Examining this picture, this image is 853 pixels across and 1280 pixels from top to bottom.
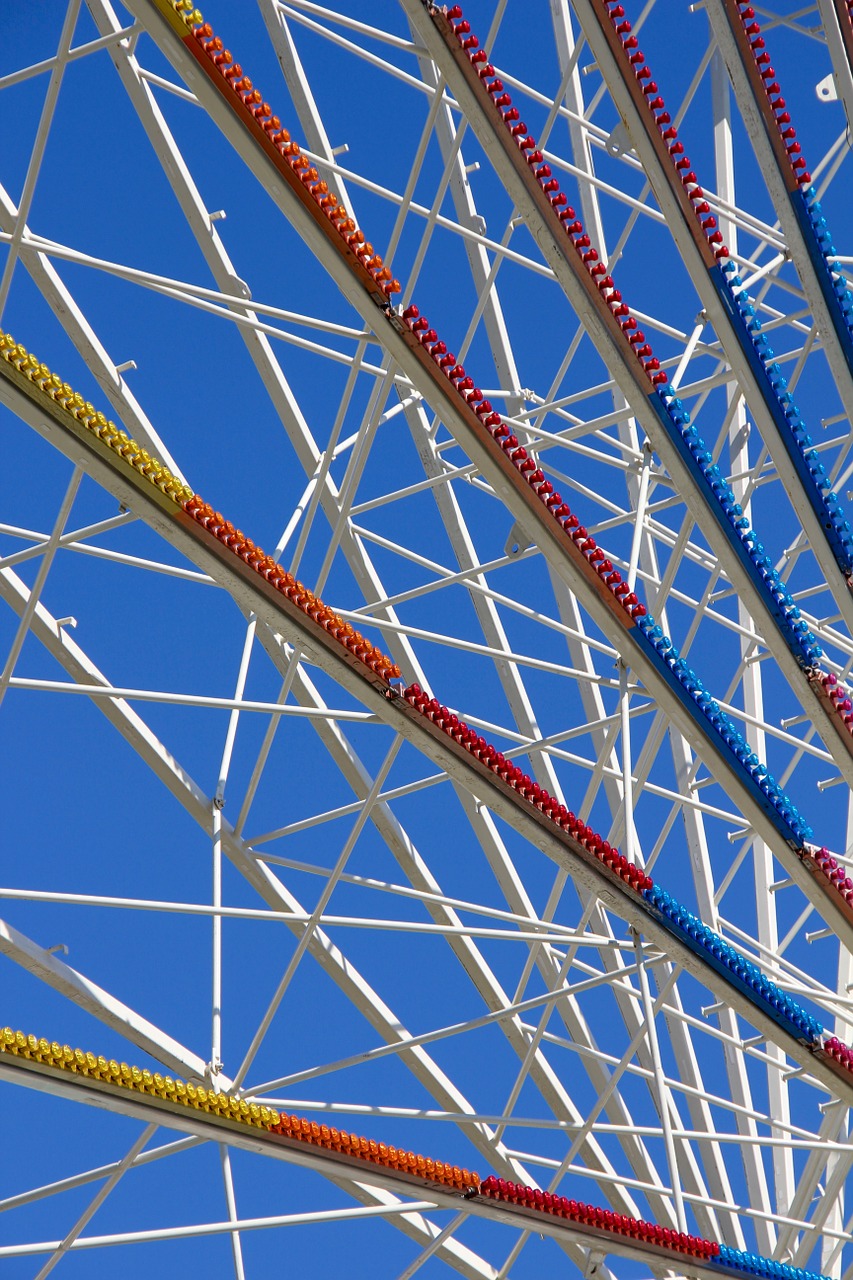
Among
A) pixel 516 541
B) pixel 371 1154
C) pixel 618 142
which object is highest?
pixel 618 142

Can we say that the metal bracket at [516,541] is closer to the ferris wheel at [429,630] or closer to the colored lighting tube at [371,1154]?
the ferris wheel at [429,630]

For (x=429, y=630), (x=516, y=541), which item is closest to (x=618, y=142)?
(x=516, y=541)

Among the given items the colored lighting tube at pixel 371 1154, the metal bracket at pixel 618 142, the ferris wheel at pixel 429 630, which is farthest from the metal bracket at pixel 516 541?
the colored lighting tube at pixel 371 1154

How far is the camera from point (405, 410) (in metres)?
21.6

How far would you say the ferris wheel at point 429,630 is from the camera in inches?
607

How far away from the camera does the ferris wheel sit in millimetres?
15422

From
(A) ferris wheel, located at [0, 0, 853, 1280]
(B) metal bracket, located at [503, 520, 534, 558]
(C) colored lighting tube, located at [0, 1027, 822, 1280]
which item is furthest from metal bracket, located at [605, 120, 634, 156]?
(C) colored lighting tube, located at [0, 1027, 822, 1280]

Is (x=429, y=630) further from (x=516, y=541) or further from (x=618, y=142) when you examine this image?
(x=618, y=142)

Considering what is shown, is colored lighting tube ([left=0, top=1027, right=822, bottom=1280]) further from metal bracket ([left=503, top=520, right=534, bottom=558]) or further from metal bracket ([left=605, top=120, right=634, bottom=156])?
metal bracket ([left=605, top=120, right=634, bottom=156])

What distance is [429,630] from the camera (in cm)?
3319

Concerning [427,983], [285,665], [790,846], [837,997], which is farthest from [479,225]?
[427,983]

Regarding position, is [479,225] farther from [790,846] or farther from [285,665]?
[790,846]

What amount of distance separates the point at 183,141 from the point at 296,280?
15.3 ft

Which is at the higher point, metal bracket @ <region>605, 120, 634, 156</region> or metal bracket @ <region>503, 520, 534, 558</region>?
metal bracket @ <region>605, 120, 634, 156</region>
